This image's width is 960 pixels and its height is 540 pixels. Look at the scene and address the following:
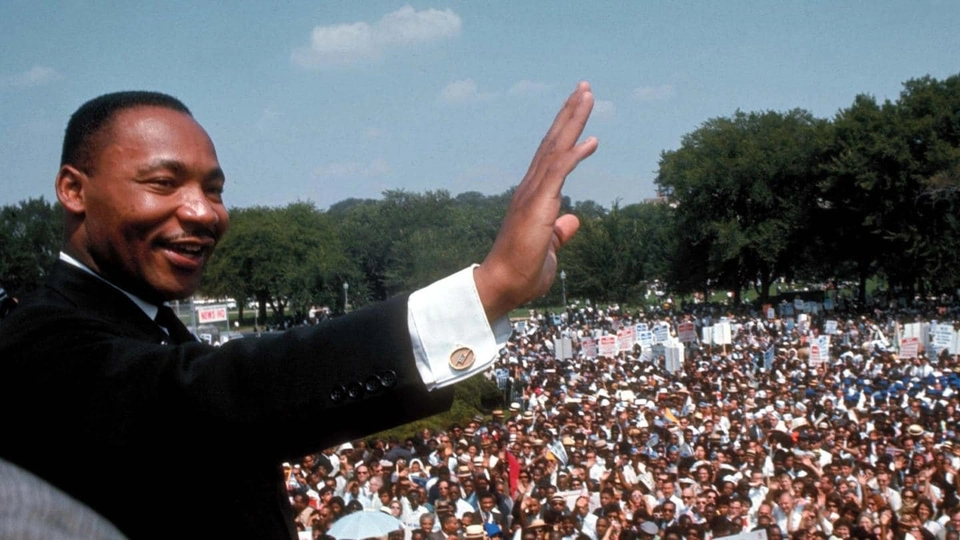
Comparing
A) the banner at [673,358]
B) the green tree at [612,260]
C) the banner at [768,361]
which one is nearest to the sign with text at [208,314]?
the banner at [673,358]

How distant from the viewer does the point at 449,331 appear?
107cm

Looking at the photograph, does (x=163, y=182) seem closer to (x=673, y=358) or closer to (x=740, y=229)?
(x=673, y=358)

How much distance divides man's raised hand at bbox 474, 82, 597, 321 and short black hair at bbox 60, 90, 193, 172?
59 centimetres

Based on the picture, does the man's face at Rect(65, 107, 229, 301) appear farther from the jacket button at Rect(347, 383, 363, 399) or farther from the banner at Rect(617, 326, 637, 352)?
the banner at Rect(617, 326, 637, 352)

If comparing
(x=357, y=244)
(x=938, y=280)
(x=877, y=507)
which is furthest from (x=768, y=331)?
(x=357, y=244)

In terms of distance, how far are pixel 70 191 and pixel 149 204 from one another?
16 centimetres

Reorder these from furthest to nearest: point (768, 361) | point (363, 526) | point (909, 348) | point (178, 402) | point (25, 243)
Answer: point (25, 243) → point (768, 361) → point (909, 348) → point (363, 526) → point (178, 402)

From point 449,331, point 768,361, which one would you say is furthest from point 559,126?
point 768,361

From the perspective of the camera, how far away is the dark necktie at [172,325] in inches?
58.1

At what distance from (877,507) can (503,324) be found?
825cm

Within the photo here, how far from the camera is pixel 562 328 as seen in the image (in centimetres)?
3747

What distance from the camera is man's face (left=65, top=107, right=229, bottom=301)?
4.23 ft

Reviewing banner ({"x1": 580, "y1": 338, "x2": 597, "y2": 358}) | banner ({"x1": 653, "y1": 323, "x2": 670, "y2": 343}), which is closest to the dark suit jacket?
banner ({"x1": 580, "y1": 338, "x2": 597, "y2": 358})

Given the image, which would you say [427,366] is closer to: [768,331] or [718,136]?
[768,331]
